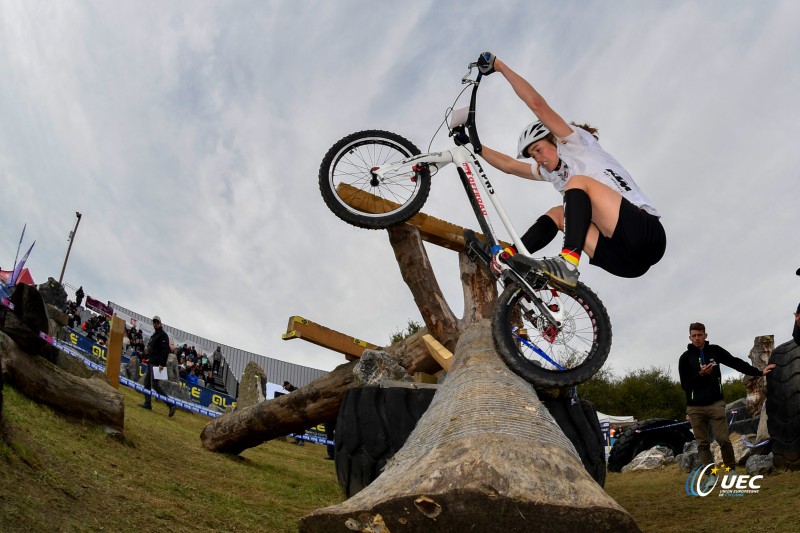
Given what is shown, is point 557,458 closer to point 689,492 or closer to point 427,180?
point 427,180

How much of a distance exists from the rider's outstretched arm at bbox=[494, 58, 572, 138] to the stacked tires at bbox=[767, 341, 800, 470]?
492cm

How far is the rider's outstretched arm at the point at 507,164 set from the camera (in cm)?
557

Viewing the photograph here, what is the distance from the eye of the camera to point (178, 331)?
33.2 m

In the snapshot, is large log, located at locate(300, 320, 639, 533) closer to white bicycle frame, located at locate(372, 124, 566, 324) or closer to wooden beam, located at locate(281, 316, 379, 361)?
white bicycle frame, located at locate(372, 124, 566, 324)

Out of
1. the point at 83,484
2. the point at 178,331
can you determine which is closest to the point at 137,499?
the point at 83,484

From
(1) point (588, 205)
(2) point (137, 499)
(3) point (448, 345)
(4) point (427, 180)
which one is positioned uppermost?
(4) point (427, 180)

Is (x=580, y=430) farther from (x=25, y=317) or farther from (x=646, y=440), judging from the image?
(x=646, y=440)

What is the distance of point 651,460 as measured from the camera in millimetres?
11742

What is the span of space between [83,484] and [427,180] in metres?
3.68

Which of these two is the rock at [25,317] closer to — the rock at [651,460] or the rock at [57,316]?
the rock at [651,460]

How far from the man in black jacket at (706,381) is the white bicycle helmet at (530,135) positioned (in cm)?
472

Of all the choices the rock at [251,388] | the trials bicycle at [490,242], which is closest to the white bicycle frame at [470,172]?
the trials bicycle at [490,242]

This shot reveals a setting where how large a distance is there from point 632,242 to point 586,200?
444 mm

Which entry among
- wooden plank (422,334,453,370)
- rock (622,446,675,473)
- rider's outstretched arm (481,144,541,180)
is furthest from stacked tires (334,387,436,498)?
rock (622,446,675,473)
